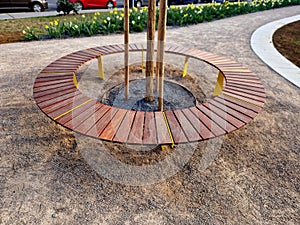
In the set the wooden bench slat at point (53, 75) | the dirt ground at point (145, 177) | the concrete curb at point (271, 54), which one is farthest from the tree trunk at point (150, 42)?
the concrete curb at point (271, 54)

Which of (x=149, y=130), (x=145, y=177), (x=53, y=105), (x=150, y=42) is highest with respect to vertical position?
(x=150, y=42)

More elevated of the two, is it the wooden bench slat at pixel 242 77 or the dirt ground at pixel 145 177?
the wooden bench slat at pixel 242 77

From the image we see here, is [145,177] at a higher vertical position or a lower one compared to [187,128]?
lower

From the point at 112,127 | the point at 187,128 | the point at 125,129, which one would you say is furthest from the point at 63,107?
the point at 187,128

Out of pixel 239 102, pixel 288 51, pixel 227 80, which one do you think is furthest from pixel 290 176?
pixel 288 51

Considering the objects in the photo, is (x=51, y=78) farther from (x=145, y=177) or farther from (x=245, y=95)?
(x=245, y=95)

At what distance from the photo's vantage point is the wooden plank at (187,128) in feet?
6.95

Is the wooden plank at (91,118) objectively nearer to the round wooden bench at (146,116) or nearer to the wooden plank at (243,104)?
the round wooden bench at (146,116)

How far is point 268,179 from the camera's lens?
2479 millimetres

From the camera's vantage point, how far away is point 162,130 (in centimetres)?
220

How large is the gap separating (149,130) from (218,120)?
732 millimetres

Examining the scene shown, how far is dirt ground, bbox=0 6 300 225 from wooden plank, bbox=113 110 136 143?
0.57 meters

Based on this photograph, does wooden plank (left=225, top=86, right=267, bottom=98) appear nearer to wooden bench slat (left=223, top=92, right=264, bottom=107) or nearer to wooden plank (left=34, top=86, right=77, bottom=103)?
wooden bench slat (left=223, top=92, right=264, bottom=107)

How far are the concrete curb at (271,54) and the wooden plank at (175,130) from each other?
3.34 m
